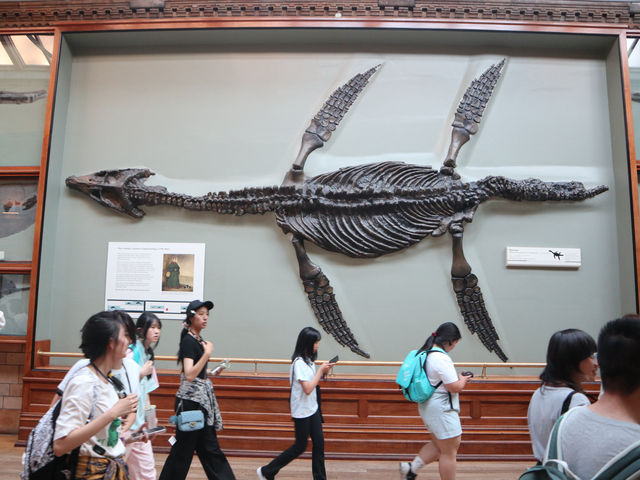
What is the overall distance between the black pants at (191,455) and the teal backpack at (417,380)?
52.7 inches

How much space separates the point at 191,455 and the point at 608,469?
2777 mm

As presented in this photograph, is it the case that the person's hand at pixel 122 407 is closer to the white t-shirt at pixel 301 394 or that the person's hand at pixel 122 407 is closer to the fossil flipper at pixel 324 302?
the white t-shirt at pixel 301 394

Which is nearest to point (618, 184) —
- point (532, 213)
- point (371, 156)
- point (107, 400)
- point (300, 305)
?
point (532, 213)

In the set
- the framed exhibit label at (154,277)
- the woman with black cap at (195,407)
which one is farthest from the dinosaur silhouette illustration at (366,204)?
the woman with black cap at (195,407)

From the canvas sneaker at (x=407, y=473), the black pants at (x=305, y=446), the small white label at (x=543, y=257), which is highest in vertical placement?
the small white label at (x=543, y=257)

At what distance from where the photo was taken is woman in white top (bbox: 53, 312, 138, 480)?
76.2 inches

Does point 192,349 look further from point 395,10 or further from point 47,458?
point 395,10

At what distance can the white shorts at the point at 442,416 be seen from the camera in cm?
344

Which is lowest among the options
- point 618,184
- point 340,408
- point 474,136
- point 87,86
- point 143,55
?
point 340,408

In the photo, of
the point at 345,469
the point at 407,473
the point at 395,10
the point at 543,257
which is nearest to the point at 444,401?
the point at 407,473

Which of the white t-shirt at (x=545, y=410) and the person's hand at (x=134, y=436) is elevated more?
the white t-shirt at (x=545, y=410)

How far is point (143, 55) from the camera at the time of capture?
6.29 metres

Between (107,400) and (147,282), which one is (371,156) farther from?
(107,400)

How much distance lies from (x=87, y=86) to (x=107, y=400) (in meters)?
5.36
